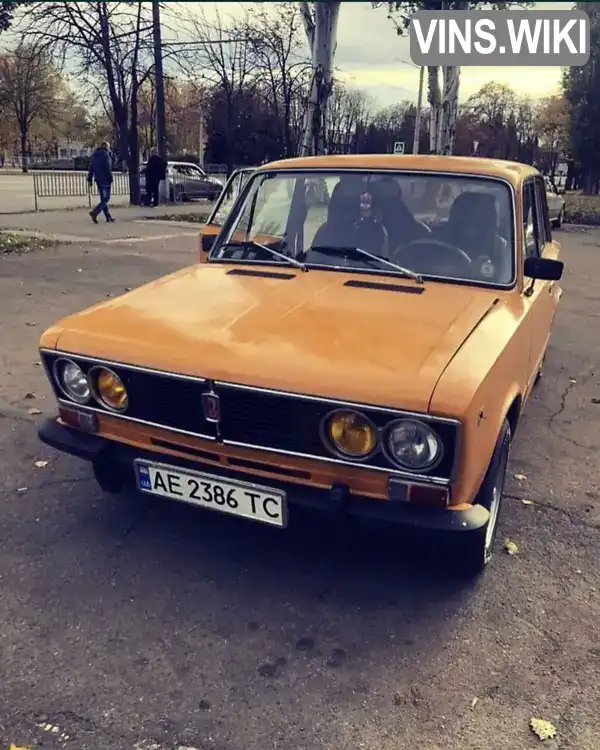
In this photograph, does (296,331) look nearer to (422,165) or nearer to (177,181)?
(422,165)

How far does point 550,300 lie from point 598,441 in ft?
3.51

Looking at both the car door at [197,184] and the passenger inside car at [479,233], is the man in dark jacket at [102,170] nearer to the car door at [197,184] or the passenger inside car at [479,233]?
the car door at [197,184]

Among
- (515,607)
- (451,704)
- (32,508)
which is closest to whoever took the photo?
(451,704)

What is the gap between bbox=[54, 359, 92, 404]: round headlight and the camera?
3.29 metres

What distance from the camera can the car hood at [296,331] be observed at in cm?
276

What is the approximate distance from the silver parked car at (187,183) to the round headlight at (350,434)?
85.4ft

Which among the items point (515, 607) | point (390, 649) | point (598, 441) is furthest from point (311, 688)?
point (598, 441)

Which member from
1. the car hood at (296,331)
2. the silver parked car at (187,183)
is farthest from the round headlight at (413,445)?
the silver parked car at (187,183)

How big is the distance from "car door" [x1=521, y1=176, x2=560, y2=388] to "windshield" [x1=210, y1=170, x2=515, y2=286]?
25cm

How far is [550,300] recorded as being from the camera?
521 centimetres

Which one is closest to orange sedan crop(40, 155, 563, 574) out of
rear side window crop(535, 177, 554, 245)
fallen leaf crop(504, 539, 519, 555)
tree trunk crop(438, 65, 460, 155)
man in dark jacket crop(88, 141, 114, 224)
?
fallen leaf crop(504, 539, 519, 555)

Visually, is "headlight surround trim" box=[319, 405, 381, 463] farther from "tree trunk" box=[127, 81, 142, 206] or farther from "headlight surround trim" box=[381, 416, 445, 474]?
"tree trunk" box=[127, 81, 142, 206]

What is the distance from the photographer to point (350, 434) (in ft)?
9.17

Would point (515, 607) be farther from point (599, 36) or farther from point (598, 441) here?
point (599, 36)
